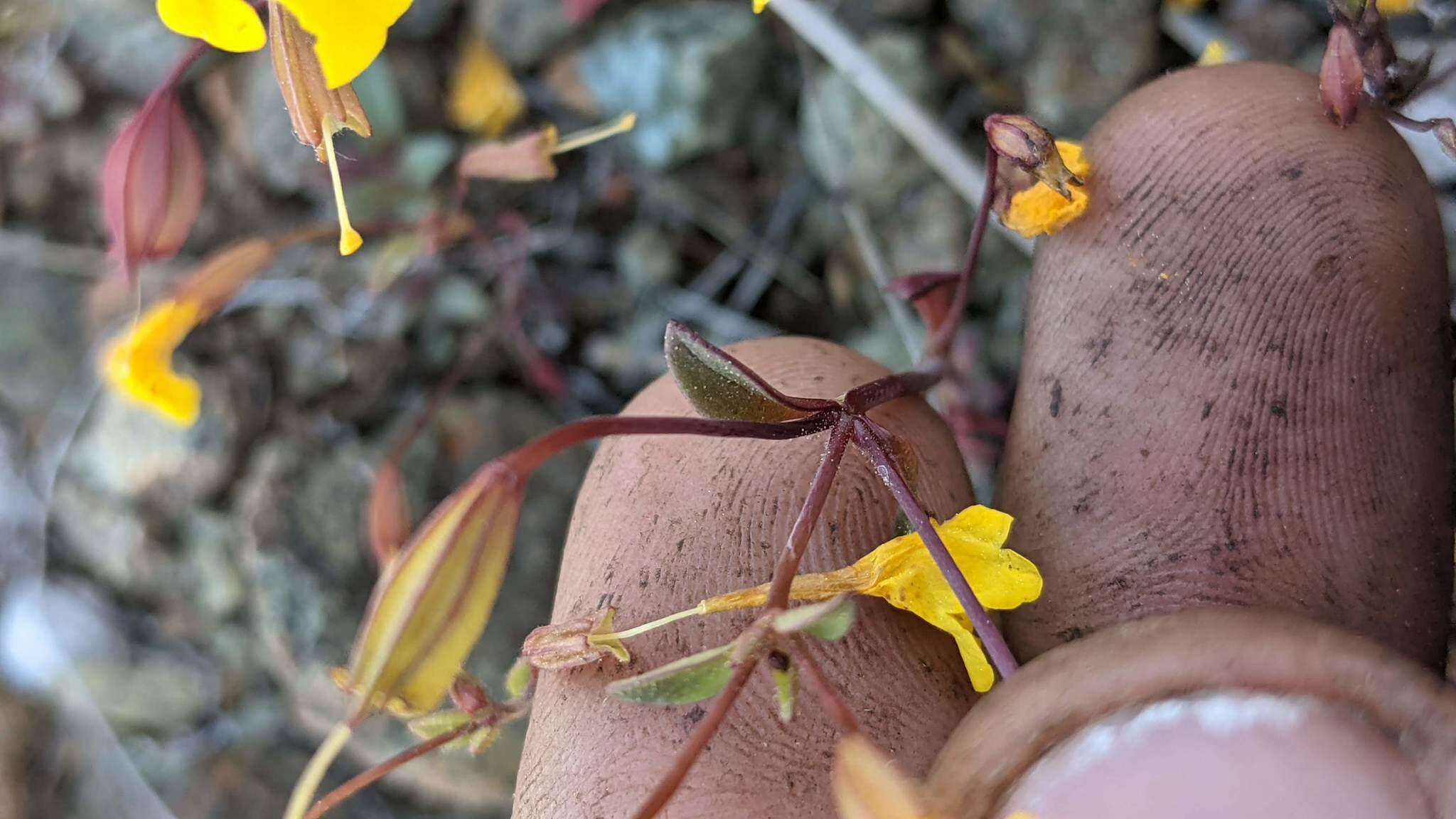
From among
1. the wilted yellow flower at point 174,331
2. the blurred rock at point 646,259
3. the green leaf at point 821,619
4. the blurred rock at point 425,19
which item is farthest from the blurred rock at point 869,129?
the green leaf at point 821,619

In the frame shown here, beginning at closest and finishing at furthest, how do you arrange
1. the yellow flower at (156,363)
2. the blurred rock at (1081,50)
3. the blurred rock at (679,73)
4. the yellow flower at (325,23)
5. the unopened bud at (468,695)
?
1. the yellow flower at (325,23)
2. the unopened bud at (468,695)
3. the yellow flower at (156,363)
4. the blurred rock at (1081,50)
5. the blurred rock at (679,73)

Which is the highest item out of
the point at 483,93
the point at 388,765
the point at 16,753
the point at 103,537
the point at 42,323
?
the point at 483,93

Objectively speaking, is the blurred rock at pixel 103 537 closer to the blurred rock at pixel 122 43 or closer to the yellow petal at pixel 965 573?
the blurred rock at pixel 122 43

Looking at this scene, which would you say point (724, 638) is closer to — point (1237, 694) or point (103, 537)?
point (1237, 694)

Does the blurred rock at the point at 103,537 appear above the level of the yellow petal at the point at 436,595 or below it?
below

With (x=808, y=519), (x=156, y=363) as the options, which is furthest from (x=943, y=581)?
(x=156, y=363)

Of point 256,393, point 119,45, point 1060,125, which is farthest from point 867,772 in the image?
point 119,45
